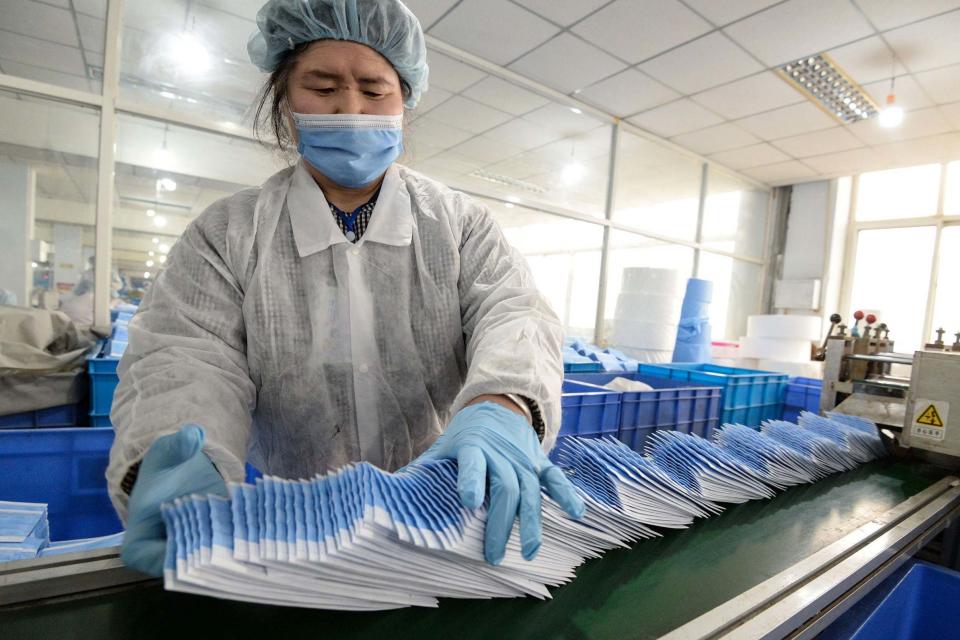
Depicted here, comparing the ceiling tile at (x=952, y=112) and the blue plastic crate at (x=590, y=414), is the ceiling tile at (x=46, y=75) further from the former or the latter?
the ceiling tile at (x=952, y=112)

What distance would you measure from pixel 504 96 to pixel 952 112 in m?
3.51

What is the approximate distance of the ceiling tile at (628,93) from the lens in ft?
11.8

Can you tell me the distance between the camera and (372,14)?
92 centimetres

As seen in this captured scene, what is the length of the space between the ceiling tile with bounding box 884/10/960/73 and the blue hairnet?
336 centimetres

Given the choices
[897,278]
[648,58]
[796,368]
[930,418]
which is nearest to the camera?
[930,418]

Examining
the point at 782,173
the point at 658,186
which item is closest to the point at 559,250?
the point at 658,186

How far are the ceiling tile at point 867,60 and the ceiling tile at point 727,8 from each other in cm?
78

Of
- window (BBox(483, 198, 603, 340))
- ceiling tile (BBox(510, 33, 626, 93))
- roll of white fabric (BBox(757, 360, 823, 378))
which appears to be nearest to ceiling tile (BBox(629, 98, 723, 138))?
ceiling tile (BBox(510, 33, 626, 93))

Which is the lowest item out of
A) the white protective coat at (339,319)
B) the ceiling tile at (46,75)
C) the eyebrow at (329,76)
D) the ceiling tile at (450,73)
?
the white protective coat at (339,319)

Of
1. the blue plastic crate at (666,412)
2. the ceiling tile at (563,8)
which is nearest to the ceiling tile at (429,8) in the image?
the ceiling tile at (563,8)

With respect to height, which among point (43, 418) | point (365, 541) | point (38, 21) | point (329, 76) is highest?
point (38, 21)

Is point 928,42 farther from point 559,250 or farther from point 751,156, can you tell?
point 559,250

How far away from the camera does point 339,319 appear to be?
0.92 meters

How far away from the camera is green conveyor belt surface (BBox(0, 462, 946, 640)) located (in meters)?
0.50
